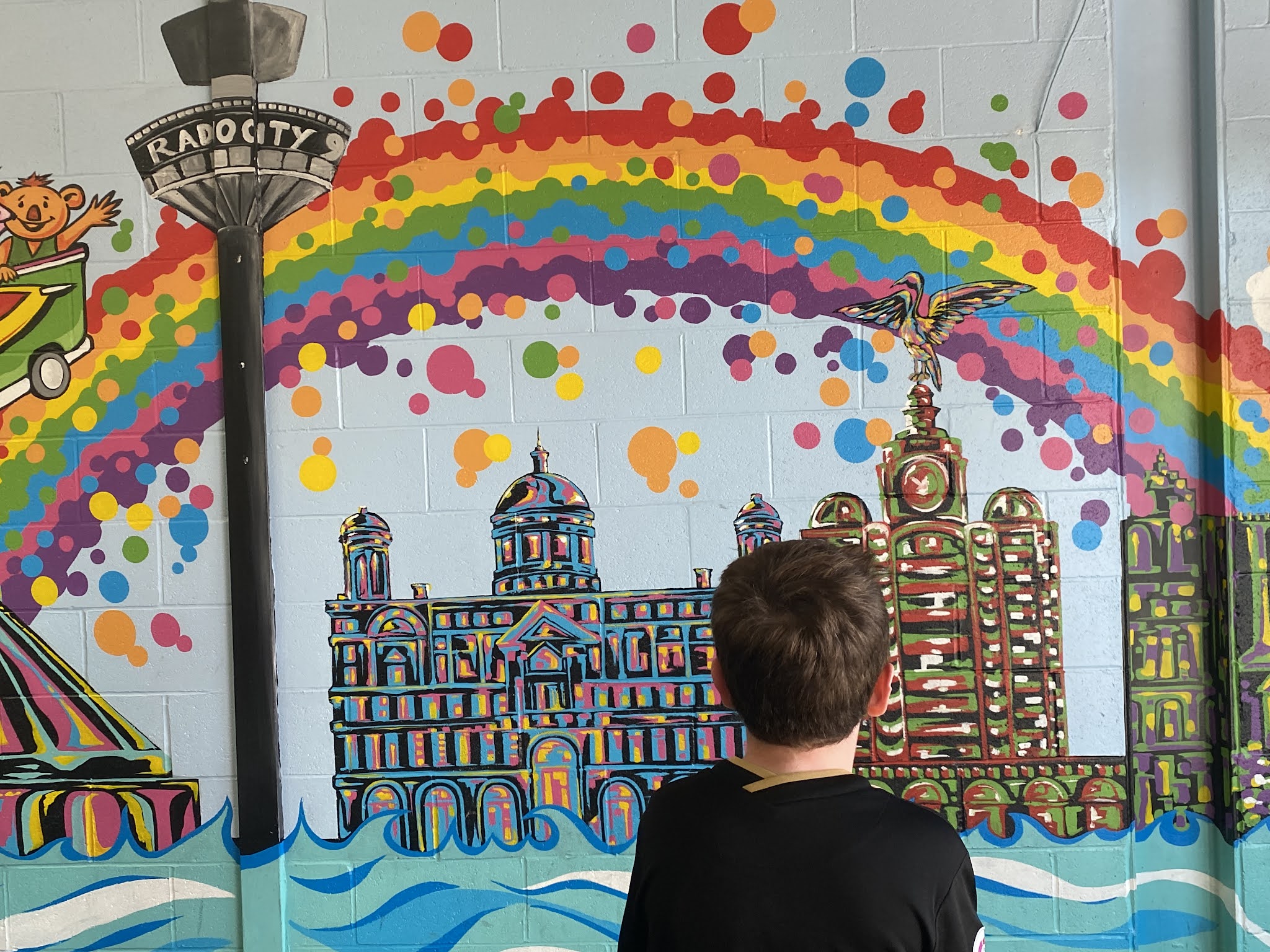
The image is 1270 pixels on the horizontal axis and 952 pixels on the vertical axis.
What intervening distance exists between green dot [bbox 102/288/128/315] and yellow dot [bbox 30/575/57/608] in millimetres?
663

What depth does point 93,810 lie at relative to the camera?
89.3 inches

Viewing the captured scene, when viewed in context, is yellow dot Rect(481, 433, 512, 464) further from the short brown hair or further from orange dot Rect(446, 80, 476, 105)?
the short brown hair

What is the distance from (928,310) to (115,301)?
1.93 m

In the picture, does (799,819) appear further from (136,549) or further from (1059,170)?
(136,549)

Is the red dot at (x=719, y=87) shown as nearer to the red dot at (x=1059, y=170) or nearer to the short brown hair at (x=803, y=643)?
the red dot at (x=1059, y=170)

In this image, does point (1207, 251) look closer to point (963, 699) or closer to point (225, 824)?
point (963, 699)

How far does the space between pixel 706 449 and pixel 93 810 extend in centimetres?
170

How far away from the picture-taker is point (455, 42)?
2.21m

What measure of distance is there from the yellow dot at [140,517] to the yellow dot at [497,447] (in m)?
0.82

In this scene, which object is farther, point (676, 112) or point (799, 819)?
point (676, 112)

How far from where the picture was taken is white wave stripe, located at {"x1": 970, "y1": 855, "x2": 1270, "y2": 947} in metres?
2.13

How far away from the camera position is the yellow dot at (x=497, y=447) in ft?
7.31

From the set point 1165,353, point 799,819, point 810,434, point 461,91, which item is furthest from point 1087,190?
point 799,819

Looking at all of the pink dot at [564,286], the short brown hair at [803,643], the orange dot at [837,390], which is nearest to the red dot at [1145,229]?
the orange dot at [837,390]
